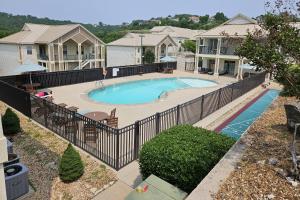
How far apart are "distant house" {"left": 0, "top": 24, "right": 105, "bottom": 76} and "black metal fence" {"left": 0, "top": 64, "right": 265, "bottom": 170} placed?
22.5 meters

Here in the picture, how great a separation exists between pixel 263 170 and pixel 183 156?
1.79 metres

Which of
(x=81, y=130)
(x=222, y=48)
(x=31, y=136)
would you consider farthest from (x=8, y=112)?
(x=222, y=48)

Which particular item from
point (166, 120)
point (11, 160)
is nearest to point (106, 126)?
point (11, 160)

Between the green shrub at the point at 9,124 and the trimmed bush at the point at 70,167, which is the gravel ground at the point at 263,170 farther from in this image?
the green shrub at the point at 9,124

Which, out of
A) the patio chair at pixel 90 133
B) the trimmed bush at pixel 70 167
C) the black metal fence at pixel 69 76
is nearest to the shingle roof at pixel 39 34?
the black metal fence at pixel 69 76

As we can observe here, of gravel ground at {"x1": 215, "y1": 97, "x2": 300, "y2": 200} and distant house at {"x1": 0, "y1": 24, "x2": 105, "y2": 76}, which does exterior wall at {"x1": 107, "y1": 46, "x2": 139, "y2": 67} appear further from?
gravel ground at {"x1": 215, "y1": 97, "x2": 300, "y2": 200}

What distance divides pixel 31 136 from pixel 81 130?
2.31m

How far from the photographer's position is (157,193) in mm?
5031

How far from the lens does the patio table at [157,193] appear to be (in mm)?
4879

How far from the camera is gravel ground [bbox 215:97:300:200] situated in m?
4.66

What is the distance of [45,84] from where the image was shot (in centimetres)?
2061

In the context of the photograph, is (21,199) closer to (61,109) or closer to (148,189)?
(148,189)

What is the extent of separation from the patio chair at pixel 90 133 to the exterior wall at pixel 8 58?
33768 mm

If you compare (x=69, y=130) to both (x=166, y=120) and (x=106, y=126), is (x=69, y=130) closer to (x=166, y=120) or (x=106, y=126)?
(x=106, y=126)
